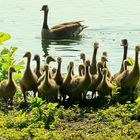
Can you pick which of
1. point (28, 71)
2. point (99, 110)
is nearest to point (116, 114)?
point (99, 110)

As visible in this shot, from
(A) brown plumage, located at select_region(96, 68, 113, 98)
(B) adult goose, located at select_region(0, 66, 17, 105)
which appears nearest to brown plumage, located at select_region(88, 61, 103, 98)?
(A) brown plumage, located at select_region(96, 68, 113, 98)

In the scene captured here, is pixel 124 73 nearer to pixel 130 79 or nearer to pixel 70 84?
pixel 130 79

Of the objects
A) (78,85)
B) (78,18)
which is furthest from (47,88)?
(78,18)

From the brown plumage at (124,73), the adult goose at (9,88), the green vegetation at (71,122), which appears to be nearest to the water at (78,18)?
the brown plumage at (124,73)

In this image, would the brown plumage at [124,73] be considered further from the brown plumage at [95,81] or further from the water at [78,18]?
the water at [78,18]

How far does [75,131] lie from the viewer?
10.6m

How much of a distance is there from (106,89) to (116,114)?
1.06 metres

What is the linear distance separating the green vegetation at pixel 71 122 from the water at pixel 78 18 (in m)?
6.50

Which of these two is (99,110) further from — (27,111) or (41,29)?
(41,29)

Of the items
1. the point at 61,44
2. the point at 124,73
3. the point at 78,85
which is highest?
the point at 124,73

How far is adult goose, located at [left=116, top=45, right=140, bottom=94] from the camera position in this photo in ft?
41.8

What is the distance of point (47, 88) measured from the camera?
12.3 m

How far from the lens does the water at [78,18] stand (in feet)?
70.2

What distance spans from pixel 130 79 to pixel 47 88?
166 cm
